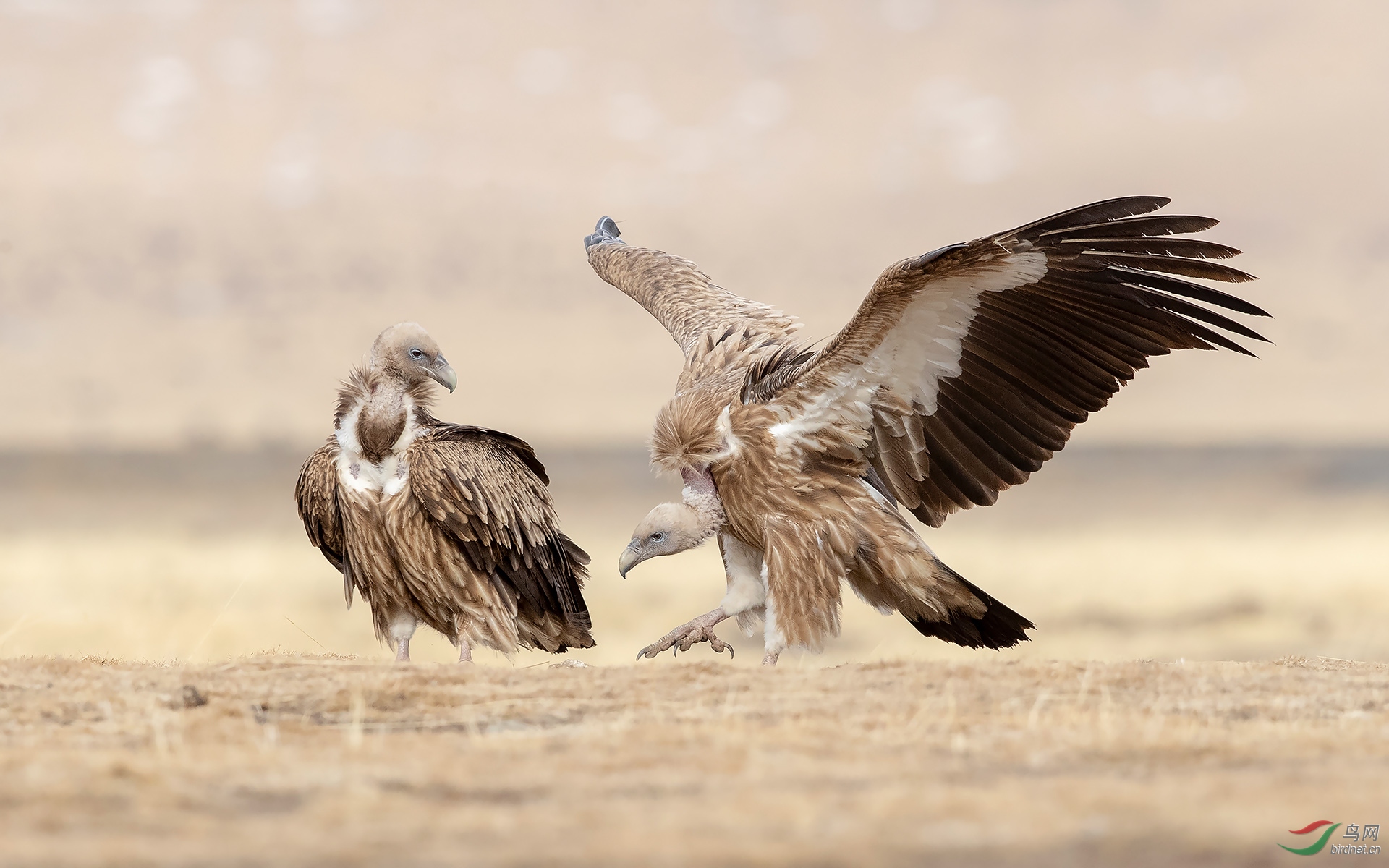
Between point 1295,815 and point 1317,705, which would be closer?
point 1295,815

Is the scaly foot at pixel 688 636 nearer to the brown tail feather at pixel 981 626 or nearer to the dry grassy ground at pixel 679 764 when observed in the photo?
the brown tail feather at pixel 981 626

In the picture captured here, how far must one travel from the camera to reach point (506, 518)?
322 inches

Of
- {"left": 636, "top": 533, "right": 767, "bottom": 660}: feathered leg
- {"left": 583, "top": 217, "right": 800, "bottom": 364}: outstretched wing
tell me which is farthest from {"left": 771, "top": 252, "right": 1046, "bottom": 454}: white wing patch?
{"left": 583, "top": 217, "right": 800, "bottom": 364}: outstretched wing

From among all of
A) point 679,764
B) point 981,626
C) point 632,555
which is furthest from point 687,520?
point 679,764

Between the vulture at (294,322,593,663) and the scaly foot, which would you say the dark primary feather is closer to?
the scaly foot

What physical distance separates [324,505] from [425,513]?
678 millimetres

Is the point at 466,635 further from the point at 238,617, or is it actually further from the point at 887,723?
the point at 238,617

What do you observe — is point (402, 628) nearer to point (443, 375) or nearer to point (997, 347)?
point (443, 375)

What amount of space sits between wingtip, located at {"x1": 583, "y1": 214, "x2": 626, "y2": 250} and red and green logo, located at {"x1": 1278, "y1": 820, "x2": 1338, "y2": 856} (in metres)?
9.55

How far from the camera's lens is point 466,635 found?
8273 millimetres

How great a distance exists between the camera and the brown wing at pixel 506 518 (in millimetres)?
7961

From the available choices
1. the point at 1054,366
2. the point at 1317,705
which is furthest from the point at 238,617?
the point at 1317,705

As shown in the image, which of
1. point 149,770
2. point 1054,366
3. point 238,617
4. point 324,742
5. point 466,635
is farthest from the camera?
point 238,617

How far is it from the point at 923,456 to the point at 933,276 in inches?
53.0
